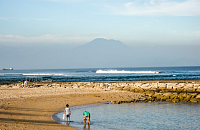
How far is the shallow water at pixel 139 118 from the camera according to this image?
45.0 ft

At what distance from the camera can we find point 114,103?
22406 millimetres

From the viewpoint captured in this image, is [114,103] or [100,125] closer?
[100,125]

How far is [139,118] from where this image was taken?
52.2 feet

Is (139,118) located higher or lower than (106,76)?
lower

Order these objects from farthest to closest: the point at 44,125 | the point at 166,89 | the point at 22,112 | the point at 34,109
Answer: the point at 166,89
the point at 34,109
the point at 22,112
the point at 44,125

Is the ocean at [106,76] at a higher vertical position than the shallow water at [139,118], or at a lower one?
higher

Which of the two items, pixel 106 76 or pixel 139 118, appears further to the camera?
pixel 106 76

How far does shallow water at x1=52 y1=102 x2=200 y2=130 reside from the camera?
13.7 m

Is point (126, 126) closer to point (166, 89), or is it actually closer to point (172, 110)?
point (172, 110)

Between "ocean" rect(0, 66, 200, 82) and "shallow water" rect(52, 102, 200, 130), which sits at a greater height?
"ocean" rect(0, 66, 200, 82)

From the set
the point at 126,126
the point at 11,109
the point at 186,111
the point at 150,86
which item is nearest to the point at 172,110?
the point at 186,111

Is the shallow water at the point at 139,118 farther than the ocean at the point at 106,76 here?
No

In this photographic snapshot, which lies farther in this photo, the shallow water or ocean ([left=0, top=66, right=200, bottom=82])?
ocean ([left=0, top=66, right=200, bottom=82])

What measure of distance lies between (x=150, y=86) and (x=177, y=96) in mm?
8475
